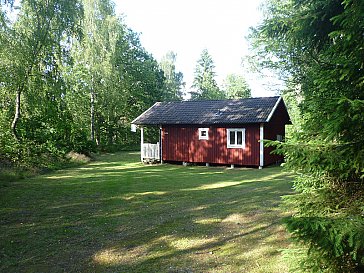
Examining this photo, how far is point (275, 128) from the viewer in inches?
687

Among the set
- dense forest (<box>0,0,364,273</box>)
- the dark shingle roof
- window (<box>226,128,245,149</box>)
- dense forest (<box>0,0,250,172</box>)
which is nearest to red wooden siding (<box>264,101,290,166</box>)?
the dark shingle roof

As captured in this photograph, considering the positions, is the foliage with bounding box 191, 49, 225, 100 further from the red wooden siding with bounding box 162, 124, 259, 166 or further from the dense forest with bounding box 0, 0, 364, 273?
the red wooden siding with bounding box 162, 124, 259, 166

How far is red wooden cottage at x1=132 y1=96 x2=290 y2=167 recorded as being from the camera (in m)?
16.0

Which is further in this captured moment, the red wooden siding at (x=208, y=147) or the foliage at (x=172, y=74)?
the foliage at (x=172, y=74)

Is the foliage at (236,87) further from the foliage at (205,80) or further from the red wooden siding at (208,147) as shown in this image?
the red wooden siding at (208,147)

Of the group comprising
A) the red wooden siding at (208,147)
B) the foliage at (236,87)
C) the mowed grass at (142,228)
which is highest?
the foliage at (236,87)

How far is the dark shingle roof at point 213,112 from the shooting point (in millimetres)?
16172

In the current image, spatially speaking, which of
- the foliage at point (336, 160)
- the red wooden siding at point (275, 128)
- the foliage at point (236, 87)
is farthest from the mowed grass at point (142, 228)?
the foliage at point (236, 87)

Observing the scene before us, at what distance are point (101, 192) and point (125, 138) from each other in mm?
23344

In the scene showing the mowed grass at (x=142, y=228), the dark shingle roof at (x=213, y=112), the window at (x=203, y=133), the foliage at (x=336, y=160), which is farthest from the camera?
the window at (x=203, y=133)

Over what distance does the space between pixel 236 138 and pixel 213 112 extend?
2.31 metres

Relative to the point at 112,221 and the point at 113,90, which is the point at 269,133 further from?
the point at 113,90

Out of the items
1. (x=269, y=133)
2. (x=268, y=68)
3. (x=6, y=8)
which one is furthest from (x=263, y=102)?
(x=6, y=8)

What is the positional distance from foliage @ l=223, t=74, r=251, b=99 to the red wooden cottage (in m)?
30.0
